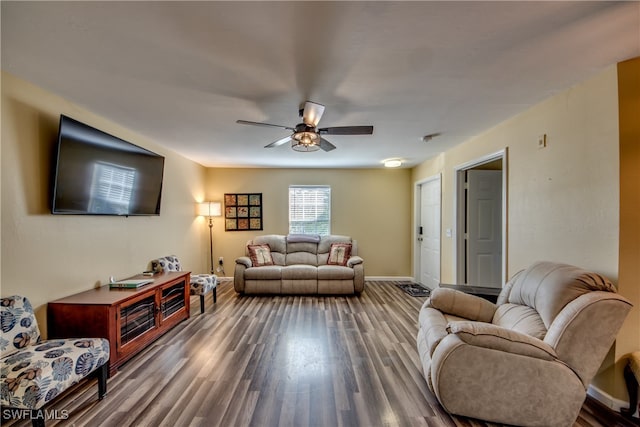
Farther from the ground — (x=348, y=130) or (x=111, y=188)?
(x=348, y=130)

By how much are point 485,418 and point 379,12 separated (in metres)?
2.41

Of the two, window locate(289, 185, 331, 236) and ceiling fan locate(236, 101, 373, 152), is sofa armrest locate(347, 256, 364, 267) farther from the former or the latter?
ceiling fan locate(236, 101, 373, 152)

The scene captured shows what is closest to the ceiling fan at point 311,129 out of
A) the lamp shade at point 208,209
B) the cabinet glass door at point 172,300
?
the cabinet glass door at point 172,300

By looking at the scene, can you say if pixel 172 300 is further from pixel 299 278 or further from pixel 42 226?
pixel 299 278

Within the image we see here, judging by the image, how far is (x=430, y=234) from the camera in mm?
4762

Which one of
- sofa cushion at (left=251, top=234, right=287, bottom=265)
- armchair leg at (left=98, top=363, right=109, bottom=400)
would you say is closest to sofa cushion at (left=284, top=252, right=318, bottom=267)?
sofa cushion at (left=251, top=234, right=287, bottom=265)

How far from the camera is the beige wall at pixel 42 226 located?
1883mm

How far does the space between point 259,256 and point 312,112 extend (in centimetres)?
313

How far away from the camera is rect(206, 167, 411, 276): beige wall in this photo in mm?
5426

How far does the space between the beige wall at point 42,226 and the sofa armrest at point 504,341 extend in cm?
312

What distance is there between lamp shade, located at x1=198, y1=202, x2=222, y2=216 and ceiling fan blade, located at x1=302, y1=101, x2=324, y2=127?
3.37 meters

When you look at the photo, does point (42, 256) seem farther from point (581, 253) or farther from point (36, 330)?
point (581, 253)

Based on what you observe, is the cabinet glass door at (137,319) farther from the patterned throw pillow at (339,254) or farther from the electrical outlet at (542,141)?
the electrical outlet at (542,141)

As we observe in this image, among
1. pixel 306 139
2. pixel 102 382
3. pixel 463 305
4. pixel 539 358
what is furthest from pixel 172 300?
pixel 539 358
